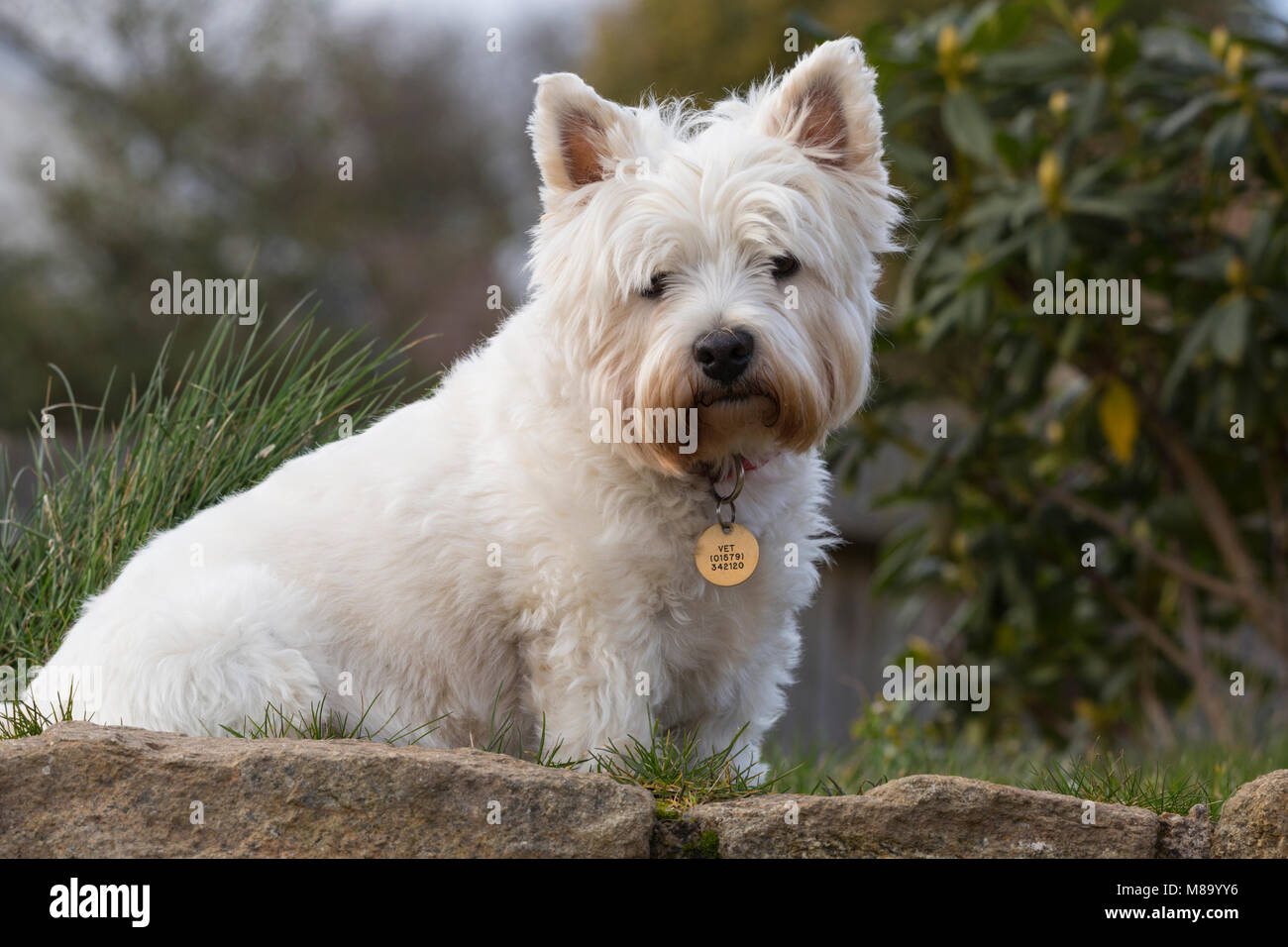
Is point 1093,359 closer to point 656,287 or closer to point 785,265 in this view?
point 785,265

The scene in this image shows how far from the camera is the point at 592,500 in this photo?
3652mm

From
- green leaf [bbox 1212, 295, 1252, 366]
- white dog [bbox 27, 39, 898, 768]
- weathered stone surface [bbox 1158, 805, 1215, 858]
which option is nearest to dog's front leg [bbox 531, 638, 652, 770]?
white dog [bbox 27, 39, 898, 768]

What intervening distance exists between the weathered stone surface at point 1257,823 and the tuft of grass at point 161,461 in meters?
3.15

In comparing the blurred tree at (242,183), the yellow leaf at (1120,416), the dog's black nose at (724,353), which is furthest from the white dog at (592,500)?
the blurred tree at (242,183)

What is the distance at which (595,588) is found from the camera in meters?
3.59

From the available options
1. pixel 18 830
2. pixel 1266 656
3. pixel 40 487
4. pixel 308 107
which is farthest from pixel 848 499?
pixel 308 107

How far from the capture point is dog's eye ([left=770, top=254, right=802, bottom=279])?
3614 mm

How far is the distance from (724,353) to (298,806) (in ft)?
4.99

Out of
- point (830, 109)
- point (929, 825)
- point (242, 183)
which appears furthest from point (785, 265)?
point (242, 183)

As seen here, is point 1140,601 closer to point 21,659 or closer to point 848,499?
point 848,499

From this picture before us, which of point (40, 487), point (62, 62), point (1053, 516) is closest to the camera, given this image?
point (40, 487)

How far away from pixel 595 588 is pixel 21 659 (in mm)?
2202

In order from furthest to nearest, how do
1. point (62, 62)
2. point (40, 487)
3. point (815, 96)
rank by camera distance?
point (62, 62) < point (40, 487) < point (815, 96)

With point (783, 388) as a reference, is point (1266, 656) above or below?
below
